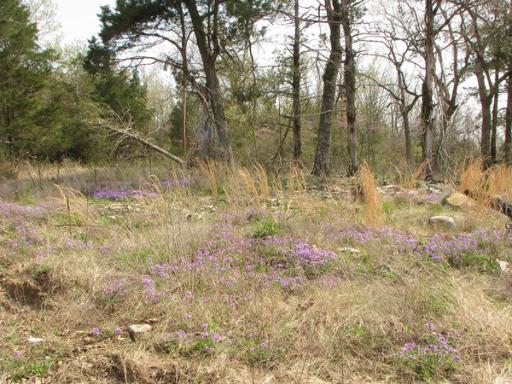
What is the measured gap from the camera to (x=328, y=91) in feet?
38.4

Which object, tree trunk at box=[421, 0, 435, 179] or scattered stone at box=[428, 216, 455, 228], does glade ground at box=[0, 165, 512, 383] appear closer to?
scattered stone at box=[428, 216, 455, 228]

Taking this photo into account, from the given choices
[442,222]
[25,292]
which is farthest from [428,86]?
[25,292]

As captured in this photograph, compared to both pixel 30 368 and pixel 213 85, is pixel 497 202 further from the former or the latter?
pixel 213 85

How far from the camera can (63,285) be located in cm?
373

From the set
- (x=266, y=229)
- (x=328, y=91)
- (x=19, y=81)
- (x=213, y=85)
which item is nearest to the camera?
(x=266, y=229)

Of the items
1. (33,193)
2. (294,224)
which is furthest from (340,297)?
(33,193)

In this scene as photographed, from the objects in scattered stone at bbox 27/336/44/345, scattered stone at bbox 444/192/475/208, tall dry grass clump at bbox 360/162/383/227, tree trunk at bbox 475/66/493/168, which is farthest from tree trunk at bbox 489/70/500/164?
scattered stone at bbox 27/336/44/345

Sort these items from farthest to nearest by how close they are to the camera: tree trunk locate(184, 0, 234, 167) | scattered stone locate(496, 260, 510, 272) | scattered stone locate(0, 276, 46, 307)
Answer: tree trunk locate(184, 0, 234, 167)
scattered stone locate(496, 260, 510, 272)
scattered stone locate(0, 276, 46, 307)

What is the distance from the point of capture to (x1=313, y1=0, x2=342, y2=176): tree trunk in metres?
11.2

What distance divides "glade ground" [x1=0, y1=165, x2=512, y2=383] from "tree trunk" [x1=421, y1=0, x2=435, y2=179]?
469 cm

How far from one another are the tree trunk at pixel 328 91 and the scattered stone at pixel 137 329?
848 centimetres

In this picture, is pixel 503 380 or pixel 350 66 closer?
pixel 503 380

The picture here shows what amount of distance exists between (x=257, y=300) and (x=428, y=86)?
8.33 meters

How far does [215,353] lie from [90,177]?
422 inches
